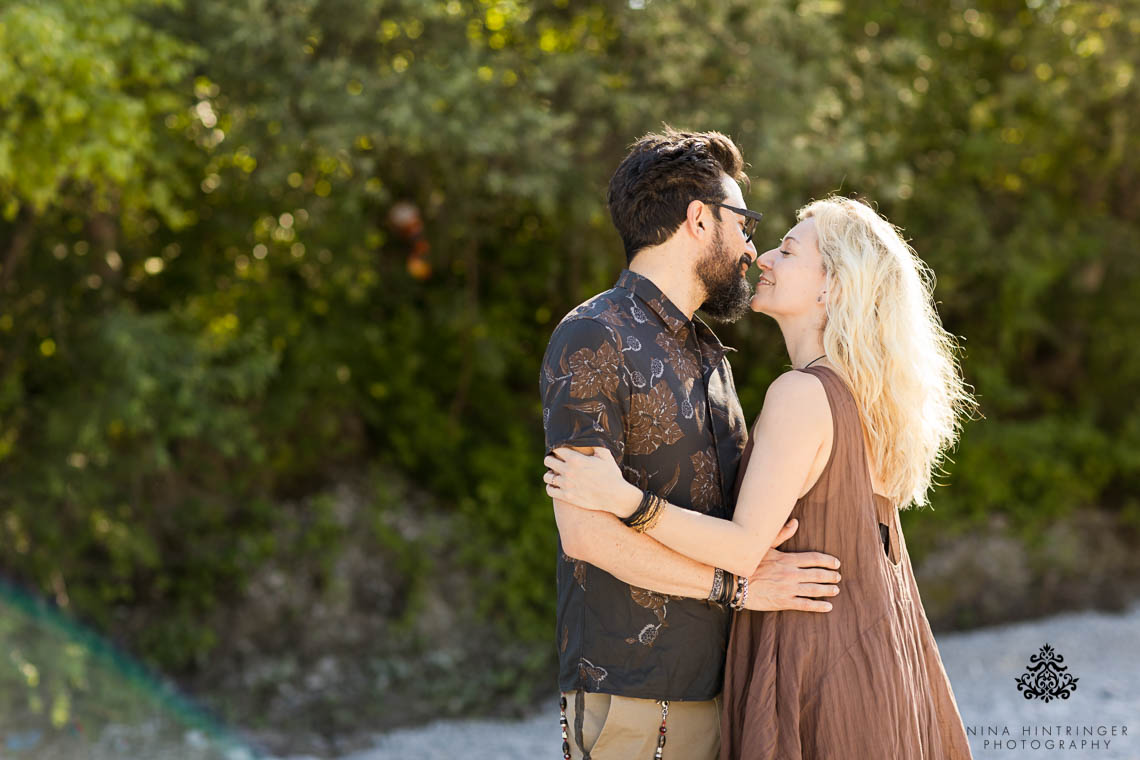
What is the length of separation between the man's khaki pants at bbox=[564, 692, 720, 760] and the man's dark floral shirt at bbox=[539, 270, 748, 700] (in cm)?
3

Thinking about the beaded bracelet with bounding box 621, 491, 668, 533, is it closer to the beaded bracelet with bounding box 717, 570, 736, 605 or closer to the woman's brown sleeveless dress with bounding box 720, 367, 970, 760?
the beaded bracelet with bounding box 717, 570, 736, 605

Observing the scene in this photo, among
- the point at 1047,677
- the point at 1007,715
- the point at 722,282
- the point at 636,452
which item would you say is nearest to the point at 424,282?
the point at 1007,715

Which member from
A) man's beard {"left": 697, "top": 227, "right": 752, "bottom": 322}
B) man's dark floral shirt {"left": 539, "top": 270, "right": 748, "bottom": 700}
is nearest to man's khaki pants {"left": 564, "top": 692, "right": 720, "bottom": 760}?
man's dark floral shirt {"left": 539, "top": 270, "right": 748, "bottom": 700}

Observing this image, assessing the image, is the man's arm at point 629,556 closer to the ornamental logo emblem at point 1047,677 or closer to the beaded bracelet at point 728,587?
the beaded bracelet at point 728,587

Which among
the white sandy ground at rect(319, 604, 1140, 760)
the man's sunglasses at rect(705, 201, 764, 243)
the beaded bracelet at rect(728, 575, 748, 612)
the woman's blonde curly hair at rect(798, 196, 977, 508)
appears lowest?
the white sandy ground at rect(319, 604, 1140, 760)

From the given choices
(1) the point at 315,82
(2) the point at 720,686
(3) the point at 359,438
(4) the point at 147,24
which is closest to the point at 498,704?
(3) the point at 359,438

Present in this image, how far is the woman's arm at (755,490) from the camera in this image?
2.01 meters

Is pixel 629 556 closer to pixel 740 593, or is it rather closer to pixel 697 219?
pixel 740 593

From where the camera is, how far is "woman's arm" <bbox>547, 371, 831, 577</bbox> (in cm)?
201

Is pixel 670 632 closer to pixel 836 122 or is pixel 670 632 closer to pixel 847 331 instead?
pixel 847 331

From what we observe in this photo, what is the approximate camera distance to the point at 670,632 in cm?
214

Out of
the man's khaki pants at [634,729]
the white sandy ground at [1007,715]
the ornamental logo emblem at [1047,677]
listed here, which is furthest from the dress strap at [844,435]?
the ornamental logo emblem at [1047,677]

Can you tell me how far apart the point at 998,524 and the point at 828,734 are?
25.3 ft

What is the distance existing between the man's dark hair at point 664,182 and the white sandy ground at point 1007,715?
187 inches
